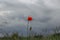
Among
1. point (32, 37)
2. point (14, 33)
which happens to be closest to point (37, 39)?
point (32, 37)

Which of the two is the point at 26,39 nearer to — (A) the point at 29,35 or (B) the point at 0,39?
(A) the point at 29,35

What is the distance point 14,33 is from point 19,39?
446 millimetres

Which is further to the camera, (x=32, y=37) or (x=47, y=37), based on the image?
(x=47, y=37)

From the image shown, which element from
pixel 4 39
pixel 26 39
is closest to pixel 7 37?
pixel 4 39

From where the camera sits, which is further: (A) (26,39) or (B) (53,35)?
(B) (53,35)

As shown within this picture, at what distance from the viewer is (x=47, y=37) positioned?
1248 cm

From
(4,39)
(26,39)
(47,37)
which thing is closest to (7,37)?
(4,39)

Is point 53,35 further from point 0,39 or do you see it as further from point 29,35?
point 0,39

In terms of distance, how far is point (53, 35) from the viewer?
12281mm

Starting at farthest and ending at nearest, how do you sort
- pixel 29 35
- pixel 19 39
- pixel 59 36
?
pixel 59 36 < pixel 19 39 < pixel 29 35

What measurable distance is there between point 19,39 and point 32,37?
2.66 feet

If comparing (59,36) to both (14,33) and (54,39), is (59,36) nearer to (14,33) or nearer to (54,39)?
(54,39)

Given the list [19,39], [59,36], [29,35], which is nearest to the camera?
[29,35]

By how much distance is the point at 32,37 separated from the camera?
11.5m
